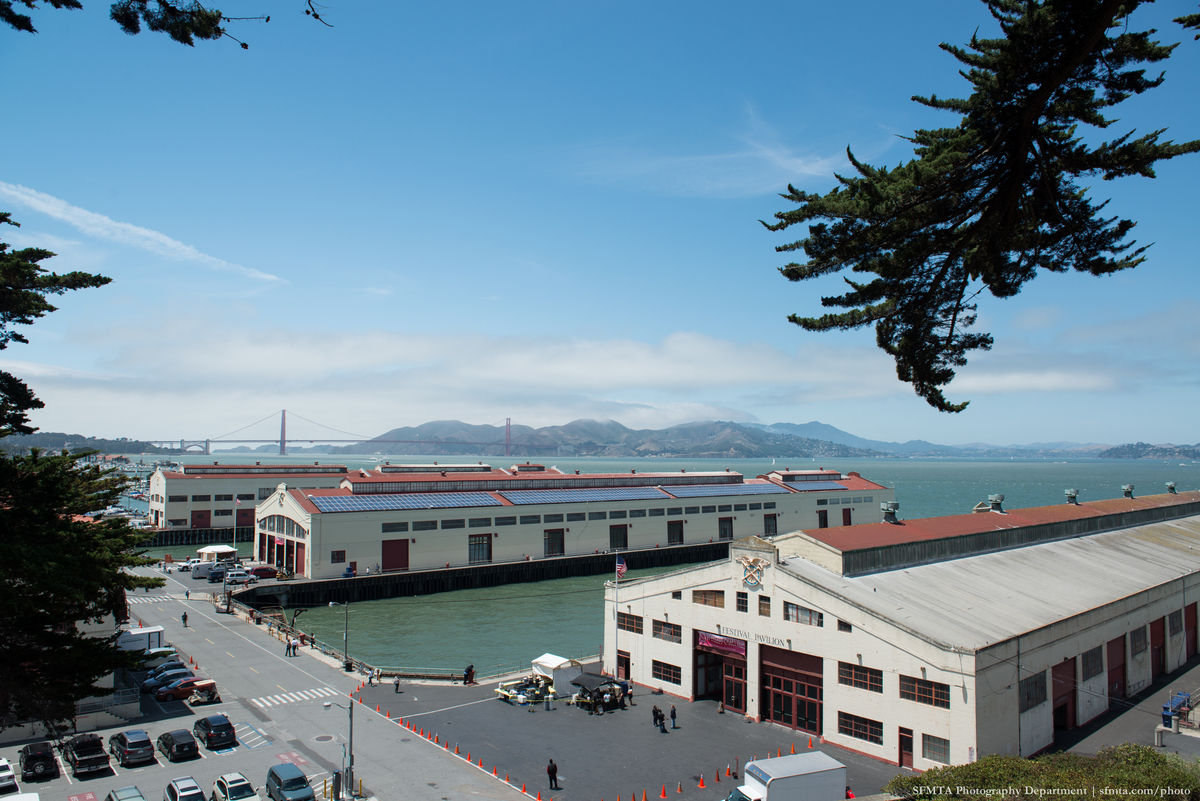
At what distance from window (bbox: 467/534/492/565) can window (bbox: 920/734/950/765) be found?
60.4 meters

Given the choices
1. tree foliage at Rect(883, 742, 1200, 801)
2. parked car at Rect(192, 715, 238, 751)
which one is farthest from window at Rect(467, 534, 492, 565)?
tree foliage at Rect(883, 742, 1200, 801)

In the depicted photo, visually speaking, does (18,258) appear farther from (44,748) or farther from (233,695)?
(233,695)

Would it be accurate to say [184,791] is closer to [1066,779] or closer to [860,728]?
[860,728]

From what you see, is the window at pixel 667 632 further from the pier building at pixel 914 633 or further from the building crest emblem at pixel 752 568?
the building crest emblem at pixel 752 568

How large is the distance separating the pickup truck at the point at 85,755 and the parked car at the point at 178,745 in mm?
2101

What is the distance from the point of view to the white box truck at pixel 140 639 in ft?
142

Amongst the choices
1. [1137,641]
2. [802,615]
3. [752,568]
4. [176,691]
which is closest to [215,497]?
[176,691]

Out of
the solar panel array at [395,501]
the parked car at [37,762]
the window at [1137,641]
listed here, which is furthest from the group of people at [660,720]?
the solar panel array at [395,501]

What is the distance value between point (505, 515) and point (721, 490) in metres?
36.5

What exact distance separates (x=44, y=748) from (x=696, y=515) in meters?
81.9

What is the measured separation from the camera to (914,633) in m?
28.8

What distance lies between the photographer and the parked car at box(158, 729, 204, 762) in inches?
1197

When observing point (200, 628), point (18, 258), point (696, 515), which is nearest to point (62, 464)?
point (18, 258)

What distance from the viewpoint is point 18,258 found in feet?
56.0
